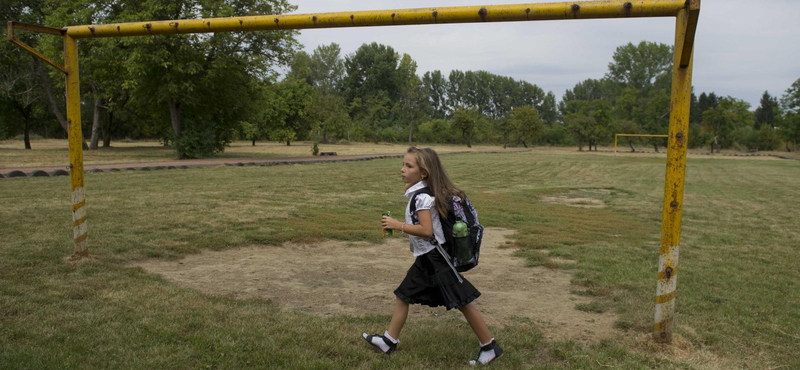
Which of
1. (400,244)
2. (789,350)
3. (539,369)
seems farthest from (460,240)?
(400,244)

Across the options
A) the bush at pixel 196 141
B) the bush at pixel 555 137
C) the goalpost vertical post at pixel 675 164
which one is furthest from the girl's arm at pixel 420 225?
the bush at pixel 555 137

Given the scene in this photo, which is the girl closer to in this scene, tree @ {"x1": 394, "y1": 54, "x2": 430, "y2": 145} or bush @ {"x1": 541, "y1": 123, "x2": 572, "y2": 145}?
tree @ {"x1": 394, "y1": 54, "x2": 430, "y2": 145}

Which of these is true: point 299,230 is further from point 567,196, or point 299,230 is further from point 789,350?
point 567,196

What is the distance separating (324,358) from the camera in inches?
150

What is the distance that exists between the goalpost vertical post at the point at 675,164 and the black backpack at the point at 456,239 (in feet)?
4.75

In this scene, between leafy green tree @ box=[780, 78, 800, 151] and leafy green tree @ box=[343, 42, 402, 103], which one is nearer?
leafy green tree @ box=[780, 78, 800, 151]

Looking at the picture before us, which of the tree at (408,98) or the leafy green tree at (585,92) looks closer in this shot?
the tree at (408,98)

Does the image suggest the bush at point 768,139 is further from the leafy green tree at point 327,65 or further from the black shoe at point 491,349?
the black shoe at point 491,349

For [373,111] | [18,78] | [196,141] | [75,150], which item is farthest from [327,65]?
[75,150]

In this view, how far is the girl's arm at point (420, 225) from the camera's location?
373 centimetres

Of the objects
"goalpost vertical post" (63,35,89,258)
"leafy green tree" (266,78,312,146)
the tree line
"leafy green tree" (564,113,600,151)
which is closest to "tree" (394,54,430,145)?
the tree line

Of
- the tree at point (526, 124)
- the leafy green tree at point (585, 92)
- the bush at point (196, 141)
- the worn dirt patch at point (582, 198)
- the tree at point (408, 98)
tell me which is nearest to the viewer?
the worn dirt patch at point (582, 198)

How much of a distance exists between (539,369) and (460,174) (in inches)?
790

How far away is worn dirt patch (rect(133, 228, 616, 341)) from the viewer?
16.5ft
